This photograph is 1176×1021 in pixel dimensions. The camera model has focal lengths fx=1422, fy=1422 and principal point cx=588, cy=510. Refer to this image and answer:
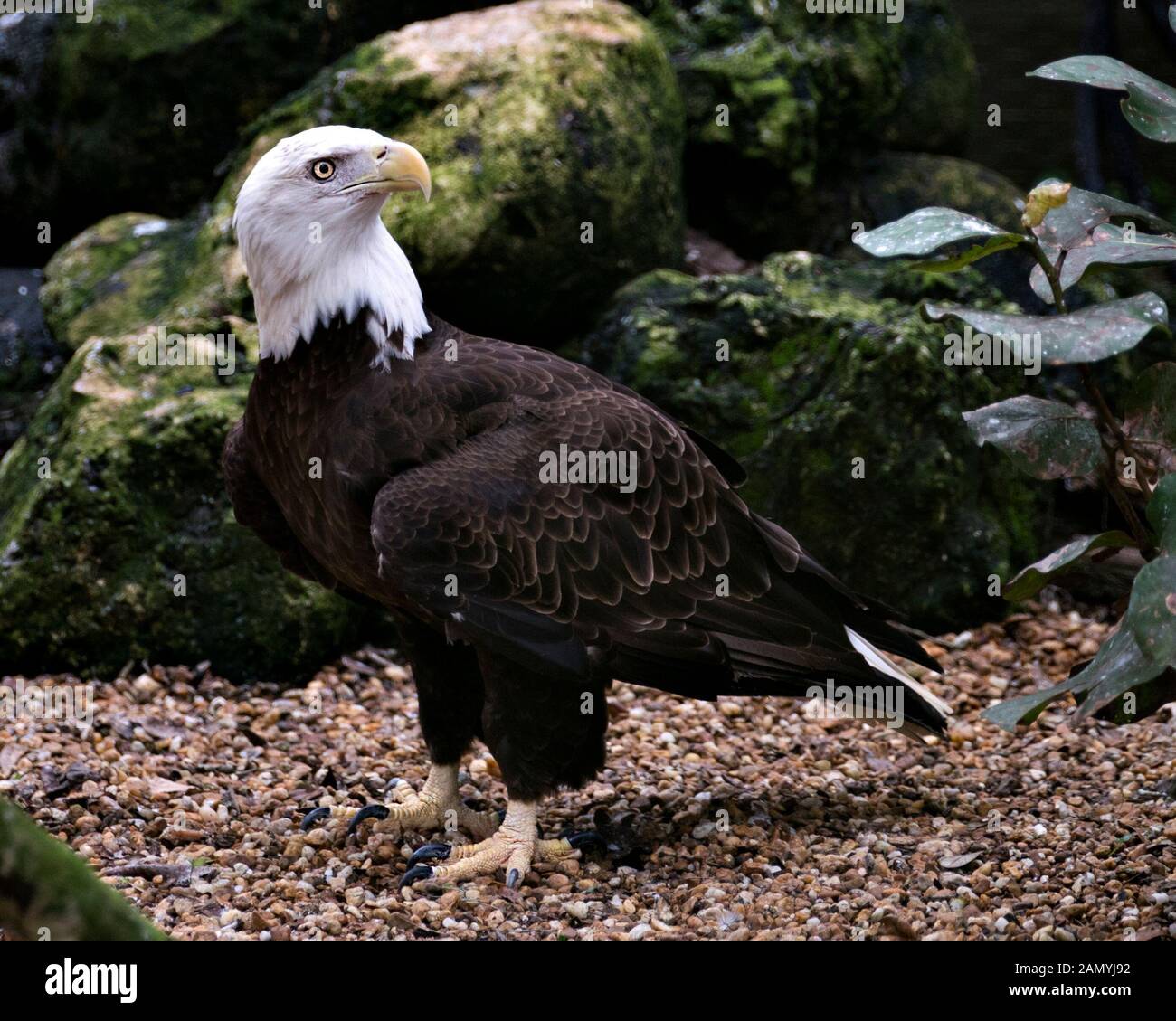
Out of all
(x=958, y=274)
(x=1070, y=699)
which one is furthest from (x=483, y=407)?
(x=958, y=274)

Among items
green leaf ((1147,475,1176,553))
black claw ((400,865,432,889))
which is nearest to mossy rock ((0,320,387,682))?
black claw ((400,865,432,889))

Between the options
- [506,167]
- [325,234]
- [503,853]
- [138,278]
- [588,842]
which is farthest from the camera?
[138,278]

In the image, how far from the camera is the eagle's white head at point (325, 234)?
11.8ft

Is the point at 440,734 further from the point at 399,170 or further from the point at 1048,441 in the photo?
the point at 1048,441

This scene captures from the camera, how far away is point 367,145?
142 inches

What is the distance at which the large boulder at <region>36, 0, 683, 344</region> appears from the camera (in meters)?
5.64

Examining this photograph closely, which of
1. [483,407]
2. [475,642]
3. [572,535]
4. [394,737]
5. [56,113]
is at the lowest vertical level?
[394,737]

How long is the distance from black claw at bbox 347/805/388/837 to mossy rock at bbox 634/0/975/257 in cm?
402

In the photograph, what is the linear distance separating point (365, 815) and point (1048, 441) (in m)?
2.16

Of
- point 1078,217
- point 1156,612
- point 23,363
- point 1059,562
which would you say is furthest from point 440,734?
point 23,363

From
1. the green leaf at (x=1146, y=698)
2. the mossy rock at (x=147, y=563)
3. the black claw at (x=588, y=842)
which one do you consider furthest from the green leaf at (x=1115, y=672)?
the mossy rock at (x=147, y=563)

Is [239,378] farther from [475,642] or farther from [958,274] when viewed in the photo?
[958,274]

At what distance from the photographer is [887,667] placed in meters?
4.05

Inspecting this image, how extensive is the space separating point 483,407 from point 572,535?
406 millimetres
